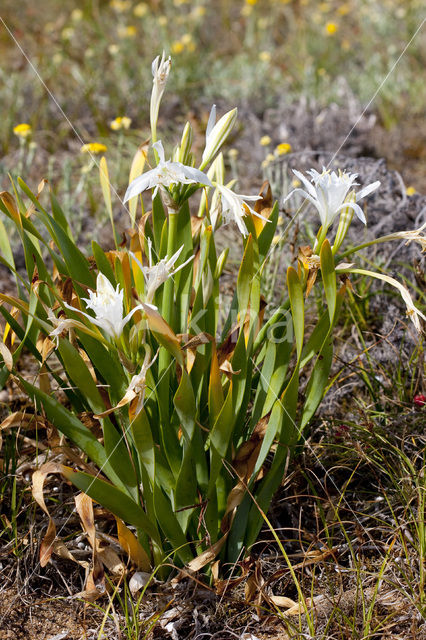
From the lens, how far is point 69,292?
157cm

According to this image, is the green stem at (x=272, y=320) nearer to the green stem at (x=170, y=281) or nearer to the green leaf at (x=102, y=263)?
the green stem at (x=170, y=281)

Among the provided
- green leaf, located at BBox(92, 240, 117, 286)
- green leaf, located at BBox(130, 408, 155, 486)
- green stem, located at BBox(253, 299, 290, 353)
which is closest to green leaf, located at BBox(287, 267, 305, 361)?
green stem, located at BBox(253, 299, 290, 353)

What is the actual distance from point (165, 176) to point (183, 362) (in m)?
0.36

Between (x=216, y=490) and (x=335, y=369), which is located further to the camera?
(x=335, y=369)

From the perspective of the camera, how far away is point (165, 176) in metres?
1.28

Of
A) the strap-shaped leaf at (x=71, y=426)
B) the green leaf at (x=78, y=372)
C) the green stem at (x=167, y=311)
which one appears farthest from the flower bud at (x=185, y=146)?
the strap-shaped leaf at (x=71, y=426)

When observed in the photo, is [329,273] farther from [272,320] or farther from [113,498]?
[113,498]

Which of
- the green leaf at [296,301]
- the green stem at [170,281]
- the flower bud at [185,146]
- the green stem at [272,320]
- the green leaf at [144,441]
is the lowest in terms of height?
the green leaf at [144,441]

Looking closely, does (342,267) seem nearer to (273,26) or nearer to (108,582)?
(108,582)

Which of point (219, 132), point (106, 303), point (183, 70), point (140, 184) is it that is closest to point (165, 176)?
point (140, 184)

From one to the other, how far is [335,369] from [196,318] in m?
0.89

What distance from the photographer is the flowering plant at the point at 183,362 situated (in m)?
1.35

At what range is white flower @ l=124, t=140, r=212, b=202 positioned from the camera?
4.02ft

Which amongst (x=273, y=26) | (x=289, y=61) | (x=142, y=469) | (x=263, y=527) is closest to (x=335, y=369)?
(x=263, y=527)
